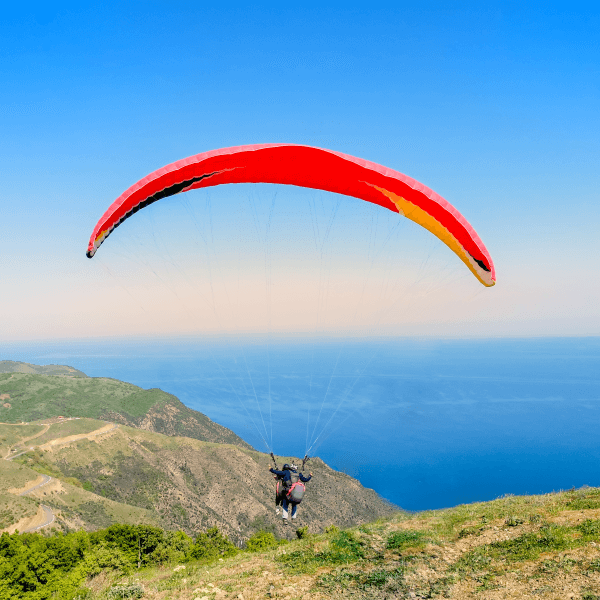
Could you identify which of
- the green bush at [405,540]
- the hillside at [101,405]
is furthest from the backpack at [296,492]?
the hillside at [101,405]

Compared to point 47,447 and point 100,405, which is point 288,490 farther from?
point 100,405

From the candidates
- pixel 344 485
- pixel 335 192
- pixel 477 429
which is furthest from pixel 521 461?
pixel 335 192

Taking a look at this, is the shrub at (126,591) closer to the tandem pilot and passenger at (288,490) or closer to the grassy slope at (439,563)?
the grassy slope at (439,563)

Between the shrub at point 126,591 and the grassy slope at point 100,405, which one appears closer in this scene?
the shrub at point 126,591

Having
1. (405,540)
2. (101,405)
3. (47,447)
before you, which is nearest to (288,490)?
(405,540)

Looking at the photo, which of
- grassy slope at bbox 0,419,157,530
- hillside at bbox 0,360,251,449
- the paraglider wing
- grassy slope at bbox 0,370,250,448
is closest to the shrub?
the paraglider wing

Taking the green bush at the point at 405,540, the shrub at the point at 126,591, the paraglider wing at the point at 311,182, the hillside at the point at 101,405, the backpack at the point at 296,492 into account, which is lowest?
the hillside at the point at 101,405

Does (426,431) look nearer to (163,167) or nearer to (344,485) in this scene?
(344,485)
